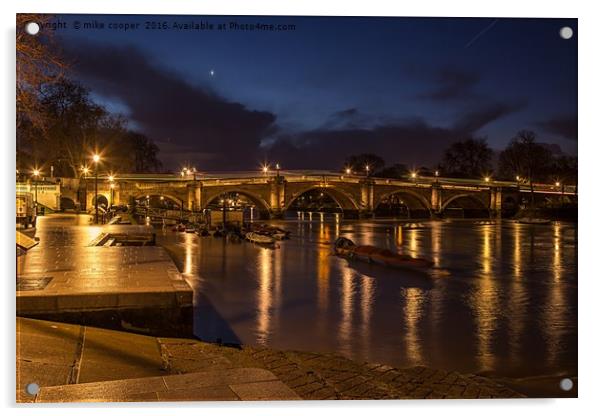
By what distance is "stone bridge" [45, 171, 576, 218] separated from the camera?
36875mm

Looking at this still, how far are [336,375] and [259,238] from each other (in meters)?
19.3

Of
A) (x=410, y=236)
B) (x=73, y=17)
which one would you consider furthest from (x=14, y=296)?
(x=410, y=236)

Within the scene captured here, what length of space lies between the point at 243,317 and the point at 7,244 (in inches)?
182

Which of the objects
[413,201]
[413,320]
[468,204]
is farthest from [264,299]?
[413,201]

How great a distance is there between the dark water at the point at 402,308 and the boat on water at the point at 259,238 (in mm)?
→ 3916

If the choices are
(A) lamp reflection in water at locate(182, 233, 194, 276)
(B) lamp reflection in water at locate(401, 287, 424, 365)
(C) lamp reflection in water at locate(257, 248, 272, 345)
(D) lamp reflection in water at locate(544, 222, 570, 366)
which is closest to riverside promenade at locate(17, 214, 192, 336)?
(C) lamp reflection in water at locate(257, 248, 272, 345)

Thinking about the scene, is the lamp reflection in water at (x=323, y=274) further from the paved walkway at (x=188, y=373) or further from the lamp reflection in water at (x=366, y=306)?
the paved walkway at (x=188, y=373)

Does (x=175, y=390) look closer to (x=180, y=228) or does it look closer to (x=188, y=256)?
(x=188, y=256)

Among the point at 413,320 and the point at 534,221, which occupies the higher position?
the point at 534,221

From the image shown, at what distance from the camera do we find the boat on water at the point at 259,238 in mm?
24344

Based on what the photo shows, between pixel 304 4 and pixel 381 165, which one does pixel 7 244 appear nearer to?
pixel 304 4

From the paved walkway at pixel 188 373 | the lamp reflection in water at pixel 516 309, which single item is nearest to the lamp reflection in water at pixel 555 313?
the lamp reflection in water at pixel 516 309

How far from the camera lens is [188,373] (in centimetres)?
485

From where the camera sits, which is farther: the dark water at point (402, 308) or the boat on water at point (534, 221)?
the boat on water at point (534, 221)
